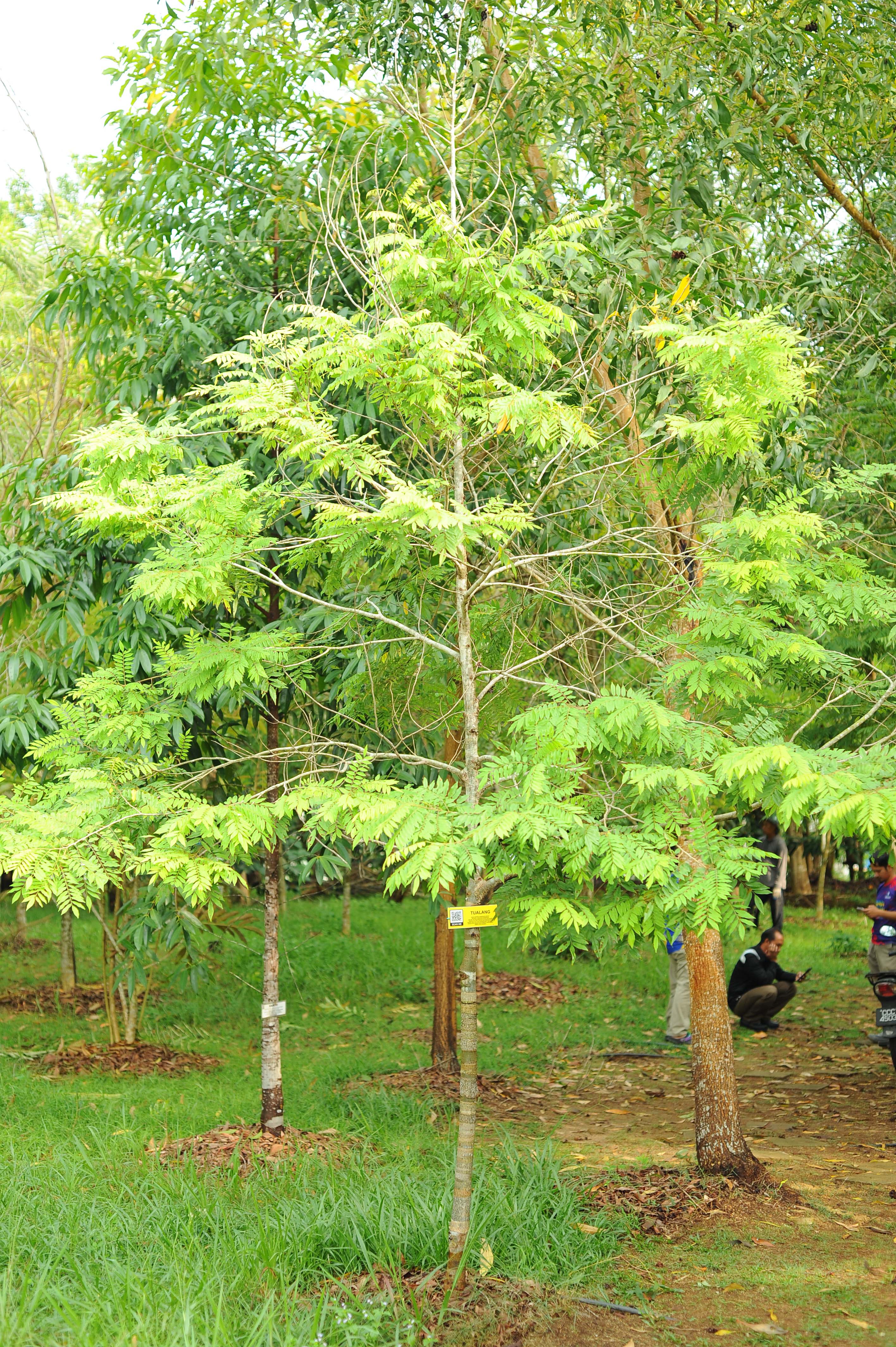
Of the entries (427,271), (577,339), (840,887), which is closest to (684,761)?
(427,271)

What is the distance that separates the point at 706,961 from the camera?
20.5ft

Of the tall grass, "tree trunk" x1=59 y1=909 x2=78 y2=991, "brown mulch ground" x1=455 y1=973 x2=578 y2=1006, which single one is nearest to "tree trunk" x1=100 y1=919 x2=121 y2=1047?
"tree trunk" x1=59 y1=909 x2=78 y2=991

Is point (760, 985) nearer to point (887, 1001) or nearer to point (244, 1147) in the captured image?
point (887, 1001)

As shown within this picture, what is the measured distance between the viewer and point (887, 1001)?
7.45 meters

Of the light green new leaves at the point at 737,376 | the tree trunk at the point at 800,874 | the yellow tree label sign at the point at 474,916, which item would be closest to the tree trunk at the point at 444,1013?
the yellow tree label sign at the point at 474,916

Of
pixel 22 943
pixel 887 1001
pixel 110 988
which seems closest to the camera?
pixel 887 1001

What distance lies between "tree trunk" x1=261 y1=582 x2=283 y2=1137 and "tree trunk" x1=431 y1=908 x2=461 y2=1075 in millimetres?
1936

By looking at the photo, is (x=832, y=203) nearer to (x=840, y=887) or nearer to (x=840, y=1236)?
(x=840, y=1236)

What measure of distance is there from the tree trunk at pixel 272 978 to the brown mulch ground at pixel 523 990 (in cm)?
554

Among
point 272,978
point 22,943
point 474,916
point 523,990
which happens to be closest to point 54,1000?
point 22,943

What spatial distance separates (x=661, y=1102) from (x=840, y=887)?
59.5 feet

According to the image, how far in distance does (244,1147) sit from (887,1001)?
4.16m

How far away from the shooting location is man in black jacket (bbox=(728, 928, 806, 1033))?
32.4 ft

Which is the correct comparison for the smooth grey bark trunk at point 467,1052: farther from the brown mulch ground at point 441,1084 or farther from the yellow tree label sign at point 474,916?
the brown mulch ground at point 441,1084
